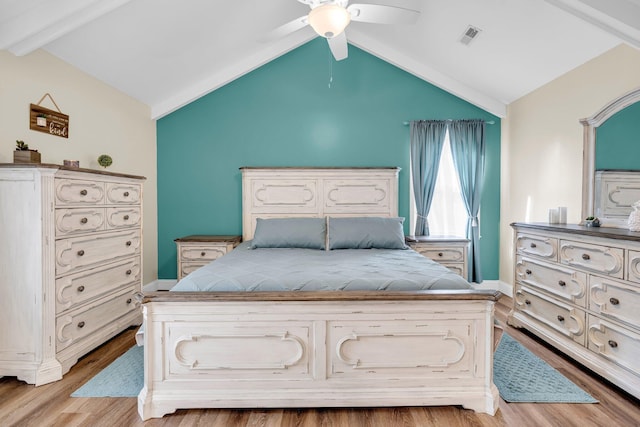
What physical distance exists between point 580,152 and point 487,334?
2.19 m

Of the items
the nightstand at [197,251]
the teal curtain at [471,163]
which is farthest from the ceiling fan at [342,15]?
the nightstand at [197,251]

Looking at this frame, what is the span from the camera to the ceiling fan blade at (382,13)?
223 centimetres

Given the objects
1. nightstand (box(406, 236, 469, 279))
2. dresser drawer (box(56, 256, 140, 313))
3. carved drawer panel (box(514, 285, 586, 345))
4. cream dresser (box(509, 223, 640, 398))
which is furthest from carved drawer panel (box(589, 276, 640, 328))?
dresser drawer (box(56, 256, 140, 313))

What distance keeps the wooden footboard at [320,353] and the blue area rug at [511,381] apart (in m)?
0.37

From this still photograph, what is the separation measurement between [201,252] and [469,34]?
346 cm

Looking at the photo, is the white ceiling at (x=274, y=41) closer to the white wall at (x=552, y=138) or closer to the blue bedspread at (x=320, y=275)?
the white wall at (x=552, y=138)

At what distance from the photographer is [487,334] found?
1.93 m

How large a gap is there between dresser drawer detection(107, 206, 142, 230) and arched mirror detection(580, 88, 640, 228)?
13.0 feet

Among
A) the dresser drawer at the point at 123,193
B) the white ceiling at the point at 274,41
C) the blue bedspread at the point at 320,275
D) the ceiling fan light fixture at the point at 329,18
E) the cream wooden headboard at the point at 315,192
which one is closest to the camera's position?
the blue bedspread at the point at 320,275

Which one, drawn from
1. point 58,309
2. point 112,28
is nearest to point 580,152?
point 112,28

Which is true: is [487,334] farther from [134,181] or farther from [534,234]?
[134,181]

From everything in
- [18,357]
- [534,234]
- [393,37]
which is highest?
[393,37]

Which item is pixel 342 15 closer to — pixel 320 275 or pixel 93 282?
pixel 320 275

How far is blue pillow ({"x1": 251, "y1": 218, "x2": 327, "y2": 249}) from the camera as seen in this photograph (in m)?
3.43
